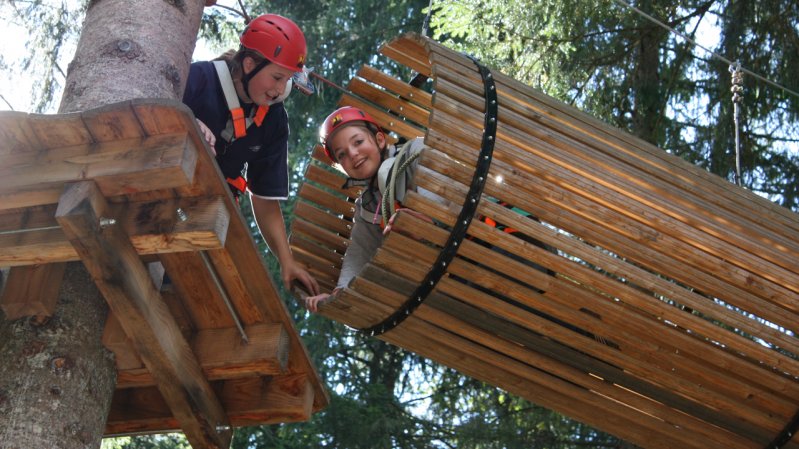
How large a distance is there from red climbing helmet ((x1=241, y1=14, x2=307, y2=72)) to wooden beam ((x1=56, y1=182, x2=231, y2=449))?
1.20m

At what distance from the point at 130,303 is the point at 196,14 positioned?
1179 millimetres

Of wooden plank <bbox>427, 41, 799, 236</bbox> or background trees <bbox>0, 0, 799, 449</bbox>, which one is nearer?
wooden plank <bbox>427, 41, 799, 236</bbox>

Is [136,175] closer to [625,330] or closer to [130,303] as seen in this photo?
[130,303]

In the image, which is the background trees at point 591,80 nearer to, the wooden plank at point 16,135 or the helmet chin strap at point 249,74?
the helmet chin strap at point 249,74

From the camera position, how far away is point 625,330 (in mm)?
3361

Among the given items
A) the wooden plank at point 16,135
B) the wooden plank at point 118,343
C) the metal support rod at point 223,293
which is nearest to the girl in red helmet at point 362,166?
the metal support rod at point 223,293

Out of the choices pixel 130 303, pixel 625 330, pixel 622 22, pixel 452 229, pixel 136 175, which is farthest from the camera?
pixel 622 22

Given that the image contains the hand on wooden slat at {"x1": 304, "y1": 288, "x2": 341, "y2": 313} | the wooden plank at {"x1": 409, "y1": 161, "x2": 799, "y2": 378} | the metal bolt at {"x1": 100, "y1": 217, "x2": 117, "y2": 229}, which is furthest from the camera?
the hand on wooden slat at {"x1": 304, "y1": 288, "x2": 341, "y2": 313}

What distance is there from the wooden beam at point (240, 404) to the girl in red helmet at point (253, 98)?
53 cm

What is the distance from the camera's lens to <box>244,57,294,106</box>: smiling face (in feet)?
12.5

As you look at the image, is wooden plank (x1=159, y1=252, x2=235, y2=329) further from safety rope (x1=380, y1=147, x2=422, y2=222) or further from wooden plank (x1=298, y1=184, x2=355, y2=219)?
wooden plank (x1=298, y1=184, x2=355, y2=219)

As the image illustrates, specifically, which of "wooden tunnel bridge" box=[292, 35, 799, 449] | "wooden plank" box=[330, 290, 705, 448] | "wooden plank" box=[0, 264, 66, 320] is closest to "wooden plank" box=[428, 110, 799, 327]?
"wooden tunnel bridge" box=[292, 35, 799, 449]

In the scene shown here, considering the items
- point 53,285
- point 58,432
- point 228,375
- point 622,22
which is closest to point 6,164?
point 53,285

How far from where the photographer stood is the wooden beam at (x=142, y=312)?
8.48ft
